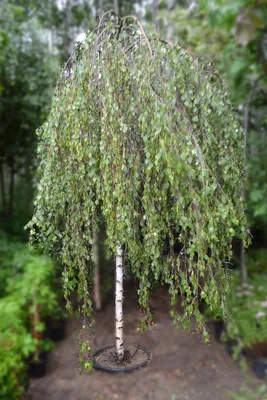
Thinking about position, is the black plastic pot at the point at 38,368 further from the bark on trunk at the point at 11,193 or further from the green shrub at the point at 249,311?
the bark on trunk at the point at 11,193

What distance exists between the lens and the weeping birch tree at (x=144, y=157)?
161 cm

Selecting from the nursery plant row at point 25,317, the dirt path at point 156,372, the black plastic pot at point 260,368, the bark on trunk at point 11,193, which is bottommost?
the black plastic pot at point 260,368

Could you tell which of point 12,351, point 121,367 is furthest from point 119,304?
point 12,351

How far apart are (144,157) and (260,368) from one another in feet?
4.73

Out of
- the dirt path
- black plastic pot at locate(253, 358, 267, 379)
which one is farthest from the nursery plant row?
black plastic pot at locate(253, 358, 267, 379)

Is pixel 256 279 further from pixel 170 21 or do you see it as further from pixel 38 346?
pixel 170 21

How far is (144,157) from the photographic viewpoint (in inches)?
69.7

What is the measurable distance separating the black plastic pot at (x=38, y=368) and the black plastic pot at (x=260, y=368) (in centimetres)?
120

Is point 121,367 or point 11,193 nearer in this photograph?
point 121,367

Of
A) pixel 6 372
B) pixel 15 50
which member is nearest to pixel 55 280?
pixel 6 372

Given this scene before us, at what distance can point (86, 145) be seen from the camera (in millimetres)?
1714

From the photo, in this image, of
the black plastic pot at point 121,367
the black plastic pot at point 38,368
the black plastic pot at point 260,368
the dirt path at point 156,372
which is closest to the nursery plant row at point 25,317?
the black plastic pot at point 38,368

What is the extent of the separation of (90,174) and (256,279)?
2.08 meters

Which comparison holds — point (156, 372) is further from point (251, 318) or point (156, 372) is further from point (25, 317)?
point (251, 318)
